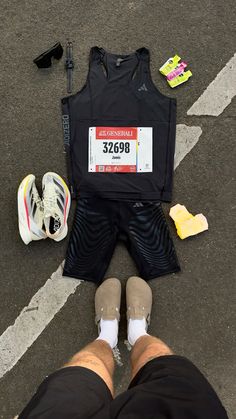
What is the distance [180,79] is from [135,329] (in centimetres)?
144

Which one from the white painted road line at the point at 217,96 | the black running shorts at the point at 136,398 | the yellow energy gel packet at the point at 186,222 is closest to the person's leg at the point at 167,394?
the black running shorts at the point at 136,398

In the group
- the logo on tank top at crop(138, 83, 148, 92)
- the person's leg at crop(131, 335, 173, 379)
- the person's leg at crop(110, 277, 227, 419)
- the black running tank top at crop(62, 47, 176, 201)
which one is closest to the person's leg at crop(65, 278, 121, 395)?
the person's leg at crop(131, 335, 173, 379)

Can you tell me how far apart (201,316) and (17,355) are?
1055 mm

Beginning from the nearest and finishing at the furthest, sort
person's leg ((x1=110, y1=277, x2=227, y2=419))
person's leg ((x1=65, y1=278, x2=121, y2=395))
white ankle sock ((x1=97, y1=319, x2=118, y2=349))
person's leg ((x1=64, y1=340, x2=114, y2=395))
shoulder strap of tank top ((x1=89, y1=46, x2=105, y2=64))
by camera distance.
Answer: person's leg ((x1=110, y1=277, x2=227, y2=419)), person's leg ((x1=64, y1=340, x2=114, y2=395)), person's leg ((x1=65, y1=278, x2=121, y2=395)), white ankle sock ((x1=97, y1=319, x2=118, y2=349)), shoulder strap of tank top ((x1=89, y1=46, x2=105, y2=64))

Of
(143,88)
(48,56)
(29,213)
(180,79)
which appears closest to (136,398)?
(29,213)

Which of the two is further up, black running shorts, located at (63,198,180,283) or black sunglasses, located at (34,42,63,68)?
black sunglasses, located at (34,42,63,68)

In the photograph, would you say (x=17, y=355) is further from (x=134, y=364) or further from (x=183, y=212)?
(x=183, y=212)

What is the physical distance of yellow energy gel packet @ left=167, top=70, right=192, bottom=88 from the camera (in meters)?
2.33

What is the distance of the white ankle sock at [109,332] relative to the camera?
6.90ft

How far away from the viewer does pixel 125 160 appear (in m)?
2.26

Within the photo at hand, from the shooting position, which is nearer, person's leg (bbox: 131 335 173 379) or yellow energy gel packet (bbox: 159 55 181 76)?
person's leg (bbox: 131 335 173 379)

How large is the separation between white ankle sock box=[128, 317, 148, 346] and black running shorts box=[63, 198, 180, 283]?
250 mm

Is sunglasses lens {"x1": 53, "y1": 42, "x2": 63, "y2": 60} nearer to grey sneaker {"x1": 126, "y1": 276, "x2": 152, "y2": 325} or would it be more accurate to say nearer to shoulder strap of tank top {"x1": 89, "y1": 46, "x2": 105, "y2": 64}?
shoulder strap of tank top {"x1": 89, "y1": 46, "x2": 105, "y2": 64}

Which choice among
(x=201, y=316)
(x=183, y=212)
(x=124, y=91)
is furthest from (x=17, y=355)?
(x=124, y=91)
